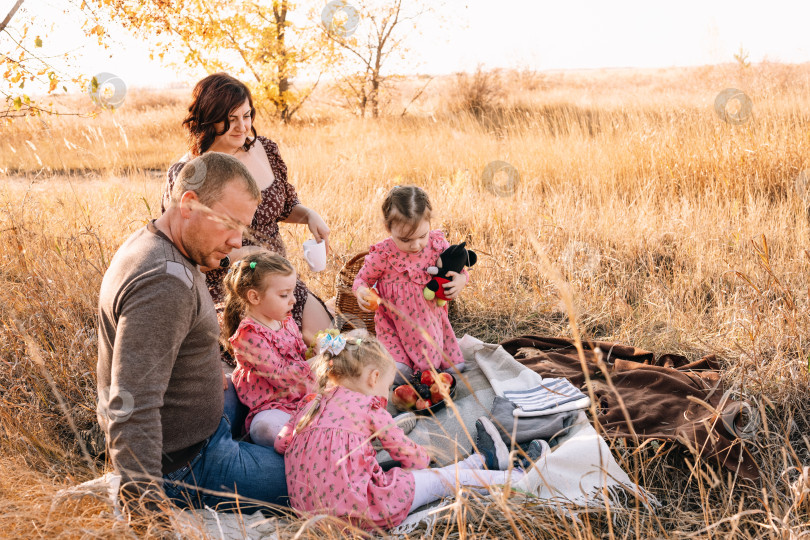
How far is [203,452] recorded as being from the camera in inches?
91.3

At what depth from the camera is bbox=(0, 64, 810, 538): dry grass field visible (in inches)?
88.7

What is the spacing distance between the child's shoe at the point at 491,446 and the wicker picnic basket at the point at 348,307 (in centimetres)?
127

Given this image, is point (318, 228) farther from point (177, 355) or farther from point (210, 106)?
point (177, 355)

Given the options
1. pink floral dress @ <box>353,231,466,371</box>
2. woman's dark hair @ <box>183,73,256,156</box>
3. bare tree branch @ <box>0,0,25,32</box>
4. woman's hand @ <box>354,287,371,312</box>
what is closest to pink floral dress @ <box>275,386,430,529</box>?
woman's hand @ <box>354,287,371,312</box>

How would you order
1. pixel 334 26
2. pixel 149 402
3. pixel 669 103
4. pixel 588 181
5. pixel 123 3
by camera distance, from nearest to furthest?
pixel 149 402
pixel 123 3
pixel 588 181
pixel 669 103
pixel 334 26

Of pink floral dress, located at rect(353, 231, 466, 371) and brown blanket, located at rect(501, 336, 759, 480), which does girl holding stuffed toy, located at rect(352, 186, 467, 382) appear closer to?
pink floral dress, located at rect(353, 231, 466, 371)

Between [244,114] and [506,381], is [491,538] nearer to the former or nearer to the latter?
[506,381]

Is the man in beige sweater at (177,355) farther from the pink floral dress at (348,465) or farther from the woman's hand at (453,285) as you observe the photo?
the woman's hand at (453,285)

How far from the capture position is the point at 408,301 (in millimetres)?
3656

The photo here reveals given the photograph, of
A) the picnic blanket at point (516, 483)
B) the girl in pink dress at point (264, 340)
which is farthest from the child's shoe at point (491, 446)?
the girl in pink dress at point (264, 340)

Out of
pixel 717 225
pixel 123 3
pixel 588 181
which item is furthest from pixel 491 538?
pixel 123 3

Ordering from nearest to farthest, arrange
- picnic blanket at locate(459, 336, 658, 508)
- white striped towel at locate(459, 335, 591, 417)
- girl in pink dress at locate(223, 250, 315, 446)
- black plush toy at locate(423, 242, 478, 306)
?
picnic blanket at locate(459, 336, 658, 508) < girl in pink dress at locate(223, 250, 315, 446) < white striped towel at locate(459, 335, 591, 417) < black plush toy at locate(423, 242, 478, 306)

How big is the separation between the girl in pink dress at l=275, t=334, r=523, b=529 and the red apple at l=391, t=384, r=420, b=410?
0.73 m

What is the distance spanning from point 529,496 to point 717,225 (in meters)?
3.51
